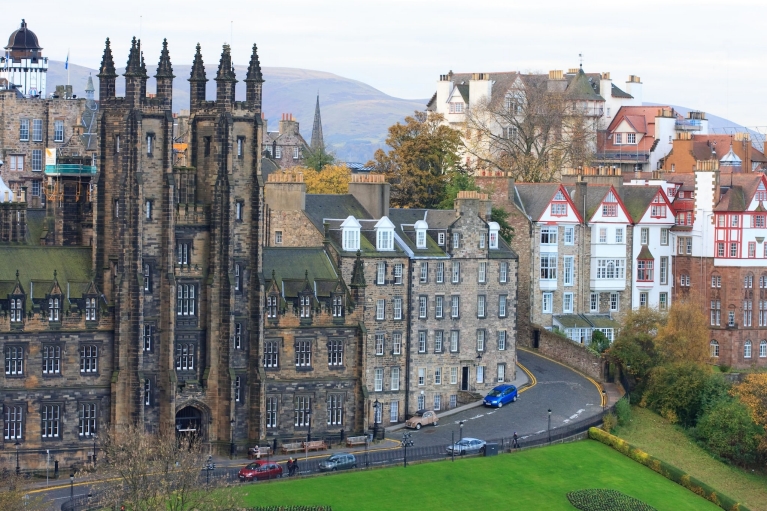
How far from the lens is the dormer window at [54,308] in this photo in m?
91.6

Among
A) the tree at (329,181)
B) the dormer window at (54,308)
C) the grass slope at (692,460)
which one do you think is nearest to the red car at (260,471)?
the dormer window at (54,308)

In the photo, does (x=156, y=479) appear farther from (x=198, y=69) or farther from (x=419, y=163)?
(x=419, y=163)

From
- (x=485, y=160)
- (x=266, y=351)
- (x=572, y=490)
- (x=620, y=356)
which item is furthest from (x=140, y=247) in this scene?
(x=485, y=160)

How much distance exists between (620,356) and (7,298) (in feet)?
152

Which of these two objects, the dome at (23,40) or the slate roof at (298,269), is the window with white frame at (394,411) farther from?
the dome at (23,40)

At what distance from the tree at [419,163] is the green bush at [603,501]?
40206 mm

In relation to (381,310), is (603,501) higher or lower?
lower

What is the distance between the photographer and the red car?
292ft

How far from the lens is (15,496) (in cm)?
7600

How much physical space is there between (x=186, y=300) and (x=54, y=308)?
8.15 m

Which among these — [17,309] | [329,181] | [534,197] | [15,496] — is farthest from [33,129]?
[15,496]

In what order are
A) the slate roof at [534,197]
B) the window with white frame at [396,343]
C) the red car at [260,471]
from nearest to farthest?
the red car at [260,471], the window with white frame at [396,343], the slate roof at [534,197]

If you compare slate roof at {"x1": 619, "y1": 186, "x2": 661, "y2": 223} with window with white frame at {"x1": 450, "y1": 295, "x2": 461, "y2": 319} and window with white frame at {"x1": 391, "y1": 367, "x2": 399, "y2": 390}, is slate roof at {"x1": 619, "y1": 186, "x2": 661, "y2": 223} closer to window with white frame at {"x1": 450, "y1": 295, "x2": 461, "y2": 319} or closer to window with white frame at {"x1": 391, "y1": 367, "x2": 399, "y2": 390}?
window with white frame at {"x1": 450, "y1": 295, "x2": 461, "y2": 319}

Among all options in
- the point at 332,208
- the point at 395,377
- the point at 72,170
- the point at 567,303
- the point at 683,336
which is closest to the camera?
the point at 72,170
